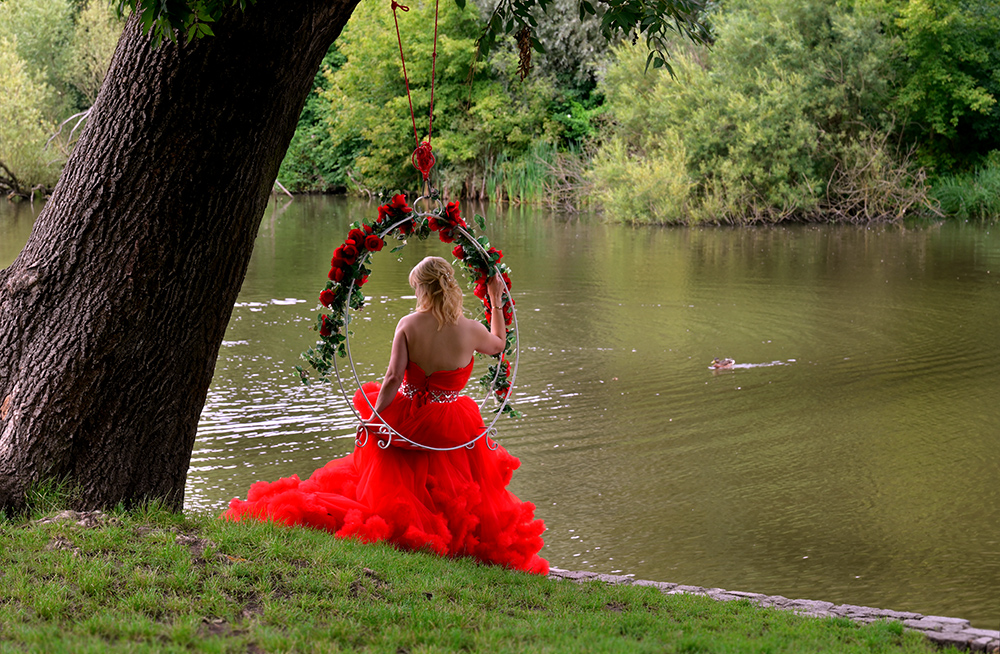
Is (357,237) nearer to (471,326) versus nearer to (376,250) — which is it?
(376,250)

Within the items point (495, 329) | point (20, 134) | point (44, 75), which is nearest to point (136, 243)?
point (495, 329)

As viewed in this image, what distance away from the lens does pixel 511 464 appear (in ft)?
19.7

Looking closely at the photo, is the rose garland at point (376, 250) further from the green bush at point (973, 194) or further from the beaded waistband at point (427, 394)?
the green bush at point (973, 194)

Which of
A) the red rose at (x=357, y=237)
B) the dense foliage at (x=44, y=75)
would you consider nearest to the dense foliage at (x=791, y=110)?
the dense foliage at (x=44, y=75)

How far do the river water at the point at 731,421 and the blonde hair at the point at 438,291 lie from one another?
1746 mm

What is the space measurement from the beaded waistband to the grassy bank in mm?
1020

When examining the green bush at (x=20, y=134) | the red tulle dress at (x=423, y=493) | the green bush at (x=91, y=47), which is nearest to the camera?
the red tulle dress at (x=423, y=493)

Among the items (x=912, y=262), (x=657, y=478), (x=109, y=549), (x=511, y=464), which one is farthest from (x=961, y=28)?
(x=109, y=549)

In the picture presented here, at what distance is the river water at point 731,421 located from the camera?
642 centimetres

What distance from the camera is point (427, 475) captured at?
18.7ft

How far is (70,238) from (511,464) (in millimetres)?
2616

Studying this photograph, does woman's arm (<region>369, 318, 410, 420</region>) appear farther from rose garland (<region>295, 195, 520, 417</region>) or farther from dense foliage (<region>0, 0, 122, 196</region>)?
dense foliage (<region>0, 0, 122, 196</region>)

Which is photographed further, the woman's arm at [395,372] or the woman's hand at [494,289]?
the woman's hand at [494,289]

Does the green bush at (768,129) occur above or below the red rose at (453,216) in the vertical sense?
above
